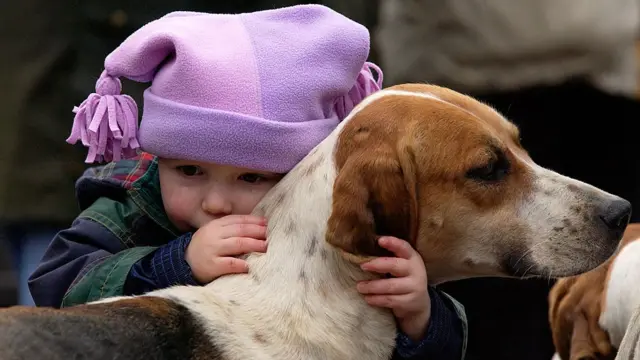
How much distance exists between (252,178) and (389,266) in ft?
1.35

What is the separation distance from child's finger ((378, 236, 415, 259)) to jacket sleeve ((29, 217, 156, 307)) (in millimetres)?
595

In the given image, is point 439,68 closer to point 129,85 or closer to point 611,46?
point 611,46

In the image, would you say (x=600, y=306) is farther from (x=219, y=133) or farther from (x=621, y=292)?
(x=219, y=133)

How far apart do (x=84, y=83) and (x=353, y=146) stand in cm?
214

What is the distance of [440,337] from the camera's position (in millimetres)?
2197

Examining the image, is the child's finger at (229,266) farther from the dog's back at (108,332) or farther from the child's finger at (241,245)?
the dog's back at (108,332)

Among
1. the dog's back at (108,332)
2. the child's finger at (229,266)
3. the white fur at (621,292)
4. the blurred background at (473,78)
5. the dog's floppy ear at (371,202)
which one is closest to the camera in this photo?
the dog's back at (108,332)

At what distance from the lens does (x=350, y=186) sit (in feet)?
6.42

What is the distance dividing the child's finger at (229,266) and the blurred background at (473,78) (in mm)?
Result: 1684

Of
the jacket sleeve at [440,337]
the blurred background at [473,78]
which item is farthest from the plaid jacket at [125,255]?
the blurred background at [473,78]

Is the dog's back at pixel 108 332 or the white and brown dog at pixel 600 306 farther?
the white and brown dog at pixel 600 306

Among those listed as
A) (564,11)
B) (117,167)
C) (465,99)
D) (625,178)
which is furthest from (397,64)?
(465,99)

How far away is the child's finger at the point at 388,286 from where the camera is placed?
79.8 inches

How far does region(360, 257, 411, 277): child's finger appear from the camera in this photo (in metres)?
1.99
